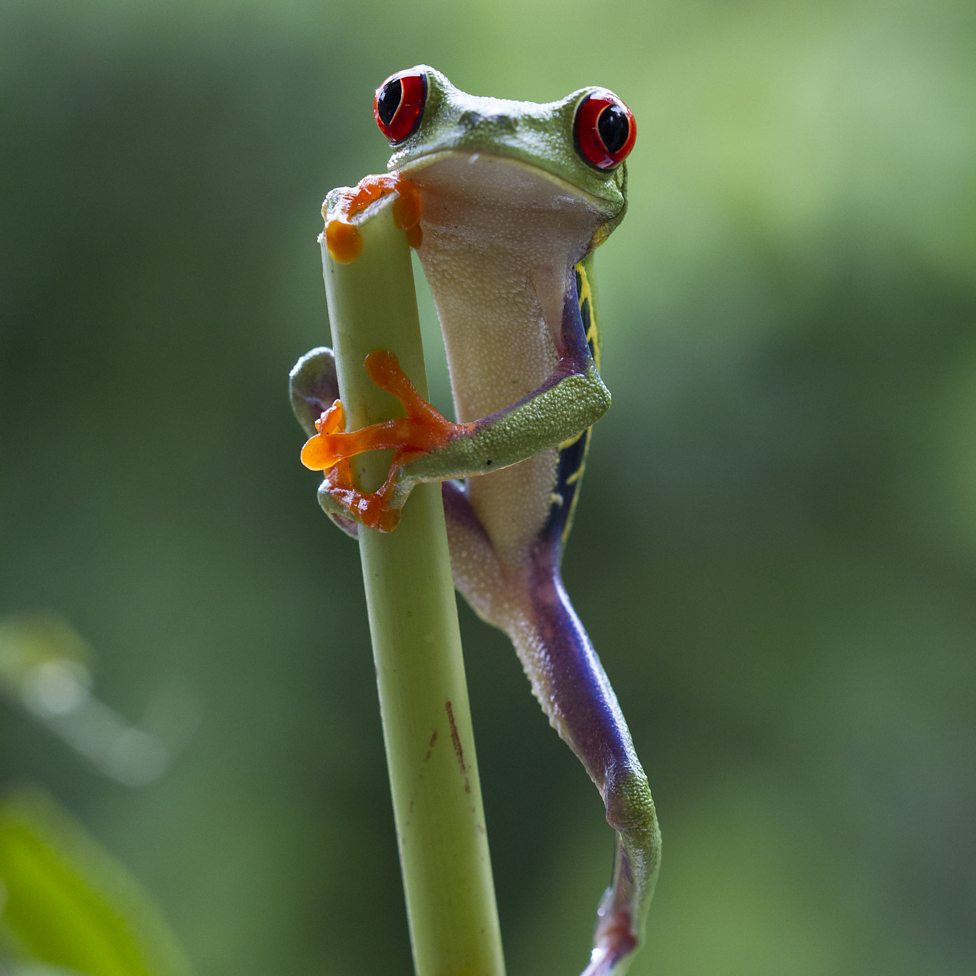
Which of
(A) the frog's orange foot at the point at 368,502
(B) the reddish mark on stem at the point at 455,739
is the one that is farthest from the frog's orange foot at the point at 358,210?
(B) the reddish mark on stem at the point at 455,739

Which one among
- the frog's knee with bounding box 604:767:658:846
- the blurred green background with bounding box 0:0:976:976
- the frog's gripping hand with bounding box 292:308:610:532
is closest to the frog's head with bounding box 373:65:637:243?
the frog's gripping hand with bounding box 292:308:610:532

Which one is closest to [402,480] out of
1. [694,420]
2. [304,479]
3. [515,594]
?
[515,594]

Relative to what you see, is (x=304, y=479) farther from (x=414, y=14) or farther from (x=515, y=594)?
(x=515, y=594)

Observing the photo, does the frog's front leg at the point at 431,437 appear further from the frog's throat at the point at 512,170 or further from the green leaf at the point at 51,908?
the green leaf at the point at 51,908

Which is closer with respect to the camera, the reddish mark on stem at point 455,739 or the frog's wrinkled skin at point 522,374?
the reddish mark on stem at point 455,739

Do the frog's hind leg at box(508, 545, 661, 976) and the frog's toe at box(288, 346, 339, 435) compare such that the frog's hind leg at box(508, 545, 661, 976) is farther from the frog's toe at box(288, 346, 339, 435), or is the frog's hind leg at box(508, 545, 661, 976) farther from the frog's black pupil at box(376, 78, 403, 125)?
the frog's black pupil at box(376, 78, 403, 125)

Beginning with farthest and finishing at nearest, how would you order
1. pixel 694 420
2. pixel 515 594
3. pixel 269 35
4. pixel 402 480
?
pixel 269 35, pixel 694 420, pixel 515 594, pixel 402 480
